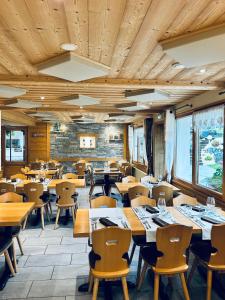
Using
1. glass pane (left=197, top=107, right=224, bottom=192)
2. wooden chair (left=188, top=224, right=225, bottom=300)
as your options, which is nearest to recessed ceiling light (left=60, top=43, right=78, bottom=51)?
wooden chair (left=188, top=224, right=225, bottom=300)

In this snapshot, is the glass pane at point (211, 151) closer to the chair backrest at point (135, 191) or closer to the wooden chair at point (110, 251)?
the chair backrest at point (135, 191)

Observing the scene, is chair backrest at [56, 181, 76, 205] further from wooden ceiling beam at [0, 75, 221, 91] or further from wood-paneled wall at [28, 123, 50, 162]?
wood-paneled wall at [28, 123, 50, 162]

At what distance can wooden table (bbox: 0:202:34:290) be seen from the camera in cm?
274

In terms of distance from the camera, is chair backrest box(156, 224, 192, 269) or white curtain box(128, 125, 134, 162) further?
white curtain box(128, 125, 134, 162)

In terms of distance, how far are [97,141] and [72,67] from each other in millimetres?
8537

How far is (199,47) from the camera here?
2176 millimetres

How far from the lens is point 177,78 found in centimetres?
352

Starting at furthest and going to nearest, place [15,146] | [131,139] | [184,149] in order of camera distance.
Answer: [15,146], [131,139], [184,149]

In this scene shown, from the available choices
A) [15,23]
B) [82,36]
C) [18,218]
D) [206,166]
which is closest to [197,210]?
[206,166]

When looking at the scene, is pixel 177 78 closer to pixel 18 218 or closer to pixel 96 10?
pixel 96 10

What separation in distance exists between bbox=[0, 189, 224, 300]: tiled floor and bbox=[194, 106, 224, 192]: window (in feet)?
5.91

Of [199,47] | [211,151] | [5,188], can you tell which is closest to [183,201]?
[211,151]

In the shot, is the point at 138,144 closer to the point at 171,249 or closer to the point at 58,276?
the point at 58,276

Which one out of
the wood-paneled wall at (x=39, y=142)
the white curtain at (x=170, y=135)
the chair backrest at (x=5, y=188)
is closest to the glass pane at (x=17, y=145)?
the wood-paneled wall at (x=39, y=142)
